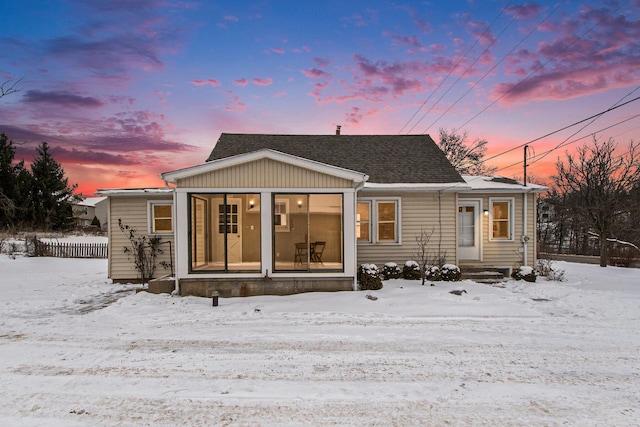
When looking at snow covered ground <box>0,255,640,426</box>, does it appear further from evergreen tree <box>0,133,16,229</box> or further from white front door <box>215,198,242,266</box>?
evergreen tree <box>0,133,16,229</box>

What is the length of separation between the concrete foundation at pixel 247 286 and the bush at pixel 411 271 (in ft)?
10.3

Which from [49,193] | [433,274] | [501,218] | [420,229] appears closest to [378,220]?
[420,229]

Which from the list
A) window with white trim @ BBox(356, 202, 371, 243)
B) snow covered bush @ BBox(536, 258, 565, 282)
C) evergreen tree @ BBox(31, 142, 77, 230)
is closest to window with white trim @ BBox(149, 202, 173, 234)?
window with white trim @ BBox(356, 202, 371, 243)

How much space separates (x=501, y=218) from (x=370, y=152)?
17.7 ft

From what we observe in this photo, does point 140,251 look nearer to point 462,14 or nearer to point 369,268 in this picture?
point 369,268

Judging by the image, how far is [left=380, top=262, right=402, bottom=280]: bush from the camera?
1049 cm

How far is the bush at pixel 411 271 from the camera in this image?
10508 mm

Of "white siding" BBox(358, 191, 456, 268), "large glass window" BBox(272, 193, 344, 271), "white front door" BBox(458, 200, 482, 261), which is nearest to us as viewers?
"large glass window" BBox(272, 193, 344, 271)

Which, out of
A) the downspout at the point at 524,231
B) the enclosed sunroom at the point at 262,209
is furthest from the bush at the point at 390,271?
the downspout at the point at 524,231

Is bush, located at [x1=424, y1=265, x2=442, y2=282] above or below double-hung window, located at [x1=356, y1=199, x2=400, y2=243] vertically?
below

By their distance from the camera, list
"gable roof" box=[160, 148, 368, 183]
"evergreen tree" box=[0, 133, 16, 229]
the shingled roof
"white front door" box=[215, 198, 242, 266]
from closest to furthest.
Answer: "gable roof" box=[160, 148, 368, 183] → "white front door" box=[215, 198, 242, 266] → the shingled roof → "evergreen tree" box=[0, 133, 16, 229]

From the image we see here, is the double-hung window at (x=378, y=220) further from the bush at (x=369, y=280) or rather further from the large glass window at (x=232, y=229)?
the large glass window at (x=232, y=229)

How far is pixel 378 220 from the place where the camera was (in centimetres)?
1135

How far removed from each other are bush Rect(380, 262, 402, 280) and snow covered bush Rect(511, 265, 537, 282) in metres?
4.08
